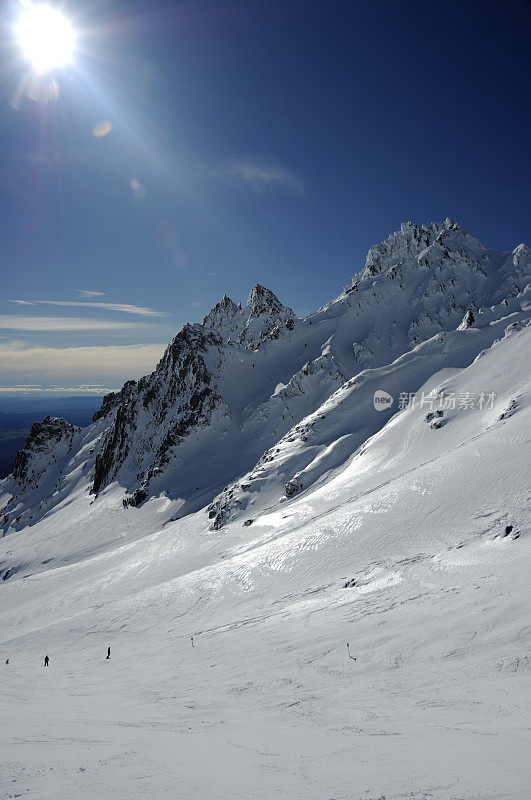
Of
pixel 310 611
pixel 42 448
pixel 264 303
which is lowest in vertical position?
pixel 310 611

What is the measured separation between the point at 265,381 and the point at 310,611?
9534 cm

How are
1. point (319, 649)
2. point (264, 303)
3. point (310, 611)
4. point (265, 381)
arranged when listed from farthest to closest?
point (264, 303), point (265, 381), point (310, 611), point (319, 649)

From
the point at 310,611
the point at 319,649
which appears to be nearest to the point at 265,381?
the point at 310,611

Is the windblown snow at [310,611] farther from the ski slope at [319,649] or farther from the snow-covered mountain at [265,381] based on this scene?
the snow-covered mountain at [265,381]

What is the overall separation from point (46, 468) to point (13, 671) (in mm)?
153002

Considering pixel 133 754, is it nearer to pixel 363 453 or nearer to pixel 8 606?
pixel 363 453

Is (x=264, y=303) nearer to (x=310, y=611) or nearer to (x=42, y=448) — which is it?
(x=42, y=448)

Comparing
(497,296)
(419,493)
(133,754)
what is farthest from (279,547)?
(497,296)

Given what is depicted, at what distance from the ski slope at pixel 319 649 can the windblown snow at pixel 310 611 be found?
109 millimetres

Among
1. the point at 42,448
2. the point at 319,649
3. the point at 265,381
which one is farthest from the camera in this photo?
the point at 42,448

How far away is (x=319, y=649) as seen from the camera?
61.6 ft

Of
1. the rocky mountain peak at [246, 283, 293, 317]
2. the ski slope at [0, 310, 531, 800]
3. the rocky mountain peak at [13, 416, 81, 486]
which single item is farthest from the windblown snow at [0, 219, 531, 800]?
the rocky mountain peak at [13, 416, 81, 486]

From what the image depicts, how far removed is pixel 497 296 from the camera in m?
125

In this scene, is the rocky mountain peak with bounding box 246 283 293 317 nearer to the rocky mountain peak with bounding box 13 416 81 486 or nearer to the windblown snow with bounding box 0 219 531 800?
the windblown snow with bounding box 0 219 531 800
